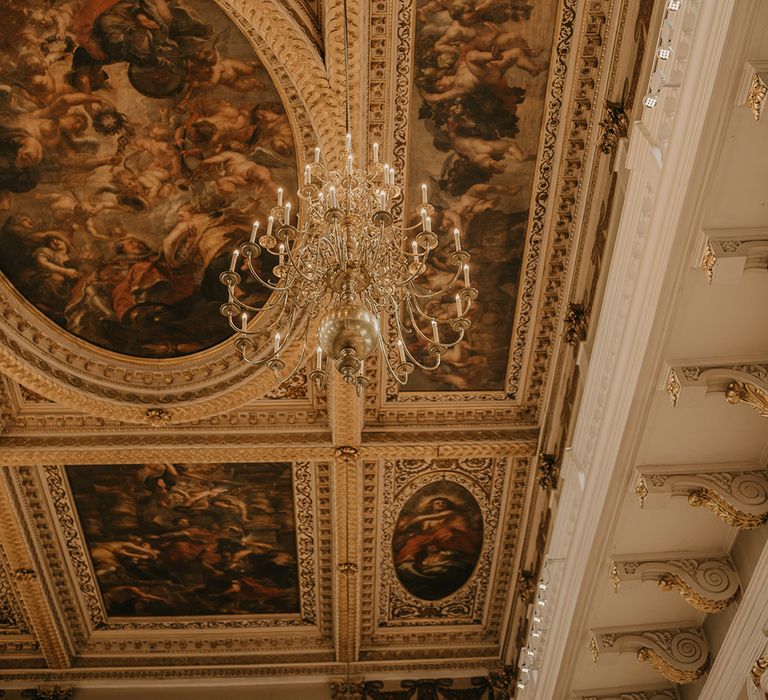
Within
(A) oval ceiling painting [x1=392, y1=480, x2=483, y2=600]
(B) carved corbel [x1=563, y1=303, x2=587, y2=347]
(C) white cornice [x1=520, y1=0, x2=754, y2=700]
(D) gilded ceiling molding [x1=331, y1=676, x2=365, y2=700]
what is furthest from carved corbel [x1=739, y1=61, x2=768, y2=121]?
(D) gilded ceiling molding [x1=331, y1=676, x2=365, y2=700]

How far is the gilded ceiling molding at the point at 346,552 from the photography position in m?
9.91

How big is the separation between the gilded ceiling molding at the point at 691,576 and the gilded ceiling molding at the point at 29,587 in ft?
21.8

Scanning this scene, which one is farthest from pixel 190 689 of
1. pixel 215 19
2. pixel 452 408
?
pixel 215 19

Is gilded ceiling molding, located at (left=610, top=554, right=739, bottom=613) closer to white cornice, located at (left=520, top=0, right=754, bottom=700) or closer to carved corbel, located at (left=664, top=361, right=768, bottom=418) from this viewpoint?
white cornice, located at (left=520, top=0, right=754, bottom=700)

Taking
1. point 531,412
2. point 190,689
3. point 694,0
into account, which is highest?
point 531,412

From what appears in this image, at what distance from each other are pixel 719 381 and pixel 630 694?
399 cm

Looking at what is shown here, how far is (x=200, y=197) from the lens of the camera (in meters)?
8.41

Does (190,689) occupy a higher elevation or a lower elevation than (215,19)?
lower

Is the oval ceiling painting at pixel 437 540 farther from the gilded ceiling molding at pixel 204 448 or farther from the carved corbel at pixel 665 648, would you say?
the carved corbel at pixel 665 648

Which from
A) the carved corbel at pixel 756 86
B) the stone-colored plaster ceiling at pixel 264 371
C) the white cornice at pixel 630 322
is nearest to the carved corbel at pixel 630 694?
the white cornice at pixel 630 322

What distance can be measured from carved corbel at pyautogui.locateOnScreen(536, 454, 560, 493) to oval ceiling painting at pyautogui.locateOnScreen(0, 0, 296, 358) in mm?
3549

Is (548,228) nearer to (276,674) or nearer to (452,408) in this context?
(452,408)

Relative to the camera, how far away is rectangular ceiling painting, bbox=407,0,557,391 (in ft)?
23.6

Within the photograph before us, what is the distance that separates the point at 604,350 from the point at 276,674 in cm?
719
